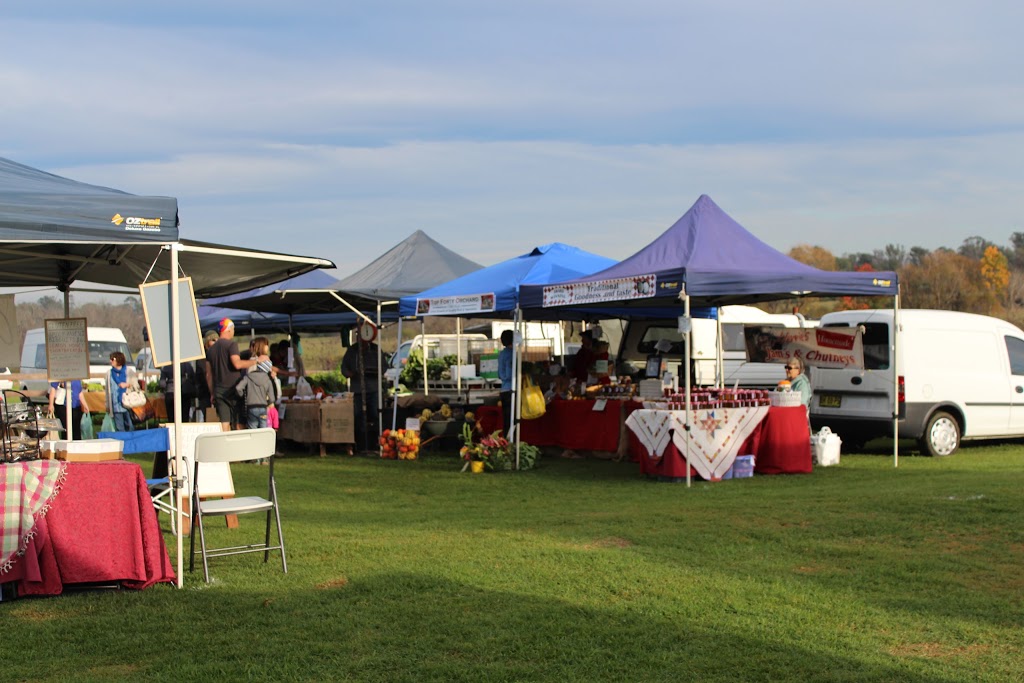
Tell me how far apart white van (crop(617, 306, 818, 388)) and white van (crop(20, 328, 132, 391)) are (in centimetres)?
1244

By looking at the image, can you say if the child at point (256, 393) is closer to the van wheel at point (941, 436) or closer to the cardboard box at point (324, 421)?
the cardboard box at point (324, 421)

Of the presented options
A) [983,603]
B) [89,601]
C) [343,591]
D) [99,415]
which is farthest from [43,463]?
[99,415]

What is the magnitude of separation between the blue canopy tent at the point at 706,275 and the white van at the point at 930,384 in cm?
96

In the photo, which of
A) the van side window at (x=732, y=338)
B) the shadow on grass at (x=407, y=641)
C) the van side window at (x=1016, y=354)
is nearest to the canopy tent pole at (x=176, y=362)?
the shadow on grass at (x=407, y=641)

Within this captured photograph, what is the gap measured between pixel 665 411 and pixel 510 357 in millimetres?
3282

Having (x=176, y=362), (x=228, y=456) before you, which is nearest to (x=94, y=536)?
(x=228, y=456)

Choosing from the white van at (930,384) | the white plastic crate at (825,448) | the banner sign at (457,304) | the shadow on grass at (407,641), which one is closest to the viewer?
the shadow on grass at (407,641)

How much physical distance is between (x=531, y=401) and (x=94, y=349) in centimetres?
1570

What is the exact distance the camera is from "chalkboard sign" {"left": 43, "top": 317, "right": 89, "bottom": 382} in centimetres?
875

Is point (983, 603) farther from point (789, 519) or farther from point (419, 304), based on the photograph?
point (419, 304)

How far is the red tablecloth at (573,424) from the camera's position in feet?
45.2

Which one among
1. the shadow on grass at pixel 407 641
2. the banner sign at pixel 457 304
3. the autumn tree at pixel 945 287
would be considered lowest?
the shadow on grass at pixel 407 641

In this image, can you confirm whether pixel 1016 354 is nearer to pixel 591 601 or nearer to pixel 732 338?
pixel 732 338

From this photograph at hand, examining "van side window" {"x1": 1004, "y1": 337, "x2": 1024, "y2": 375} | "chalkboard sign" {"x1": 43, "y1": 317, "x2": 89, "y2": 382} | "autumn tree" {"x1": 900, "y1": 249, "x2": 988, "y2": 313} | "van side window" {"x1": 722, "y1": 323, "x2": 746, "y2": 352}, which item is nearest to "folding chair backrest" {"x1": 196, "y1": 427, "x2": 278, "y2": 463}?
"chalkboard sign" {"x1": 43, "y1": 317, "x2": 89, "y2": 382}
